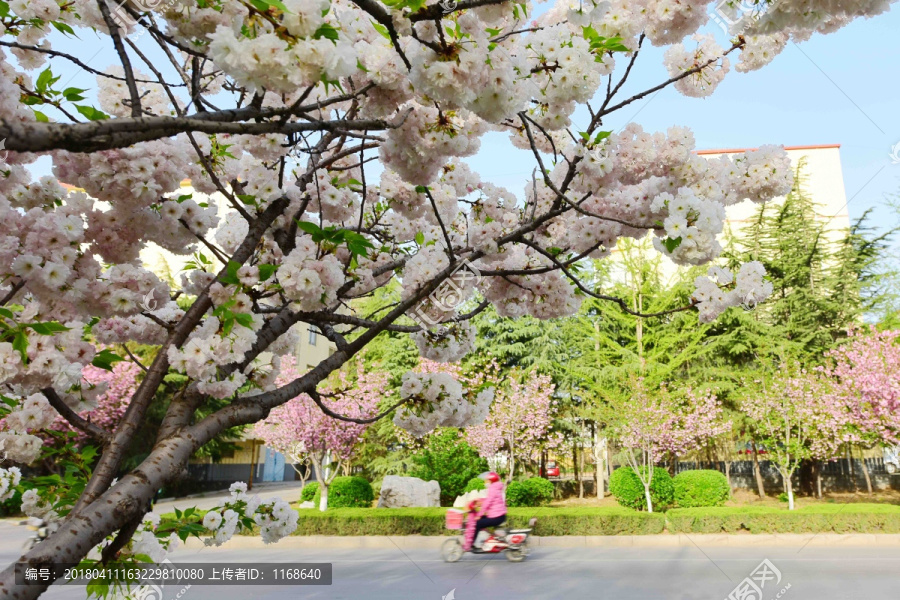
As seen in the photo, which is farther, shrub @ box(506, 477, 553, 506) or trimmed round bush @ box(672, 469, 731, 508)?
shrub @ box(506, 477, 553, 506)

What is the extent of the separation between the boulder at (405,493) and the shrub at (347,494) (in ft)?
4.63

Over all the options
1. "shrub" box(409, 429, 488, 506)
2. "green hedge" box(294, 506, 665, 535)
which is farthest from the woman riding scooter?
"shrub" box(409, 429, 488, 506)

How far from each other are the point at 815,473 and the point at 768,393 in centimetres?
616

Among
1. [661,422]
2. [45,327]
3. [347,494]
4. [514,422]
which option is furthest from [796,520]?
[45,327]

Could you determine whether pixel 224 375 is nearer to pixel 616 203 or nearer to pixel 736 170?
pixel 616 203

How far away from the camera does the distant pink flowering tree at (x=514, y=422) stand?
18.5 m

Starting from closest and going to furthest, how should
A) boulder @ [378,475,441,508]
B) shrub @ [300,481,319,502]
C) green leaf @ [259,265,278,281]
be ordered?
green leaf @ [259,265,278,281], boulder @ [378,475,441,508], shrub @ [300,481,319,502]

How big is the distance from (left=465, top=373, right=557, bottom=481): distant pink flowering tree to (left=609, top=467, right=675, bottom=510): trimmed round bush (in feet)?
9.88

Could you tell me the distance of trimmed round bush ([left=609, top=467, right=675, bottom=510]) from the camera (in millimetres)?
16875

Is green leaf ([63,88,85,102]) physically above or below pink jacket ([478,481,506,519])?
above

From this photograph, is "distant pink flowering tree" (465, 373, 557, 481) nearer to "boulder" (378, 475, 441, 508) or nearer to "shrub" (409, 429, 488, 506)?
"shrub" (409, 429, 488, 506)

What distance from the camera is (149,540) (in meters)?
2.69

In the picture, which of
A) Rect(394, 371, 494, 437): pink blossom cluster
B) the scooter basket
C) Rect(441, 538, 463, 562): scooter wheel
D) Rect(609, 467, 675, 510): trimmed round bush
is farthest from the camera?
Rect(609, 467, 675, 510): trimmed round bush

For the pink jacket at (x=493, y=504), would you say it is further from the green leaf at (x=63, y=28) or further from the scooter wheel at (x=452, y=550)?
the green leaf at (x=63, y=28)
